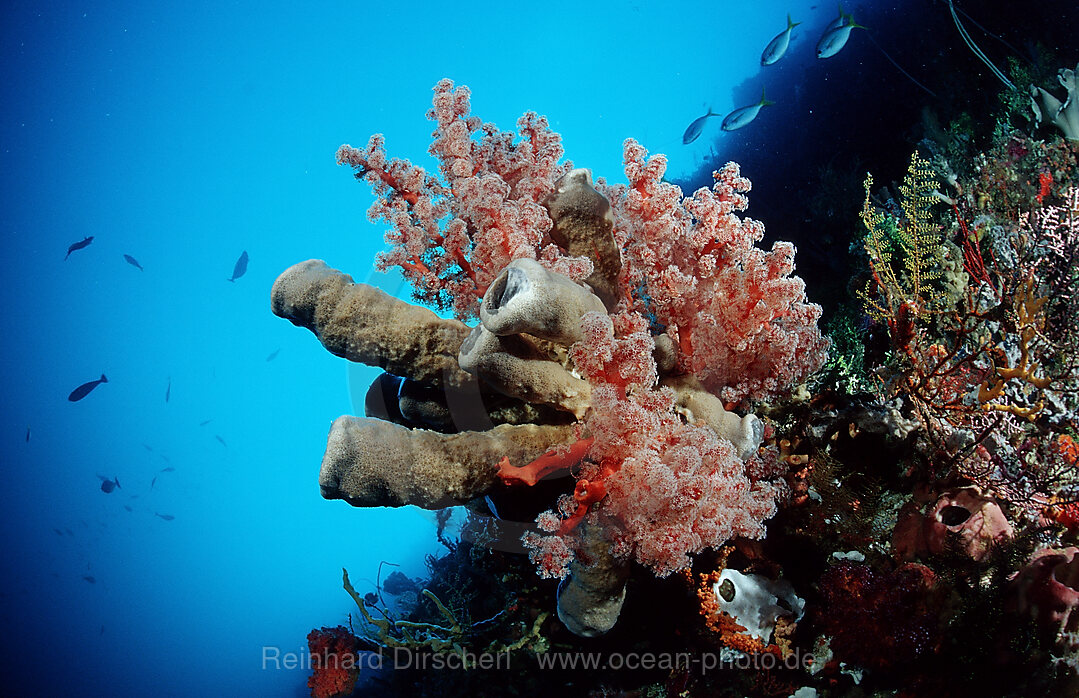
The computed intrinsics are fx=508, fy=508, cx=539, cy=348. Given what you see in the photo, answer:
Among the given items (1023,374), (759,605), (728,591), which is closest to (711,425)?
(728,591)

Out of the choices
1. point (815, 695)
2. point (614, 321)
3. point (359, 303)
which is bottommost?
point (815, 695)

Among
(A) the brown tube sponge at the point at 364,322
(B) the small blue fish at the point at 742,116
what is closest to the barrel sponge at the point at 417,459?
(A) the brown tube sponge at the point at 364,322

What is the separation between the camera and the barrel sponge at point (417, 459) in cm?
181

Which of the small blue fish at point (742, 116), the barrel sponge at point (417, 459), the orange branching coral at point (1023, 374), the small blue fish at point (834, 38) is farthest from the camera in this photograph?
the small blue fish at point (742, 116)

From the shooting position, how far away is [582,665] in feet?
12.4

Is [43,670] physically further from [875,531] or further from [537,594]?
[875,531]

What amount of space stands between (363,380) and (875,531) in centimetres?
306

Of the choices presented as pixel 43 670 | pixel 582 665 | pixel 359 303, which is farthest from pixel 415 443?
pixel 43 670

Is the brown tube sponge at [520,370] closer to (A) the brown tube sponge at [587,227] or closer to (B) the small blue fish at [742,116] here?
(A) the brown tube sponge at [587,227]

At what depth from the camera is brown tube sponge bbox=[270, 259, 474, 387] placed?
2090mm

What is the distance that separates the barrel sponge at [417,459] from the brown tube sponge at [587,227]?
679 mm

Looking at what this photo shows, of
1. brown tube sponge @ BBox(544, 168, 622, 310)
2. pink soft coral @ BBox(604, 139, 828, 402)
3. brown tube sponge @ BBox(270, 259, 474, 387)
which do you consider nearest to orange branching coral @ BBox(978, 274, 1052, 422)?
pink soft coral @ BBox(604, 139, 828, 402)

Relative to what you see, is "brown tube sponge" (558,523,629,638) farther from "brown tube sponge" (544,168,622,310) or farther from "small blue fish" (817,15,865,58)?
"small blue fish" (817,15,865,58)

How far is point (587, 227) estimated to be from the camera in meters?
2.16
